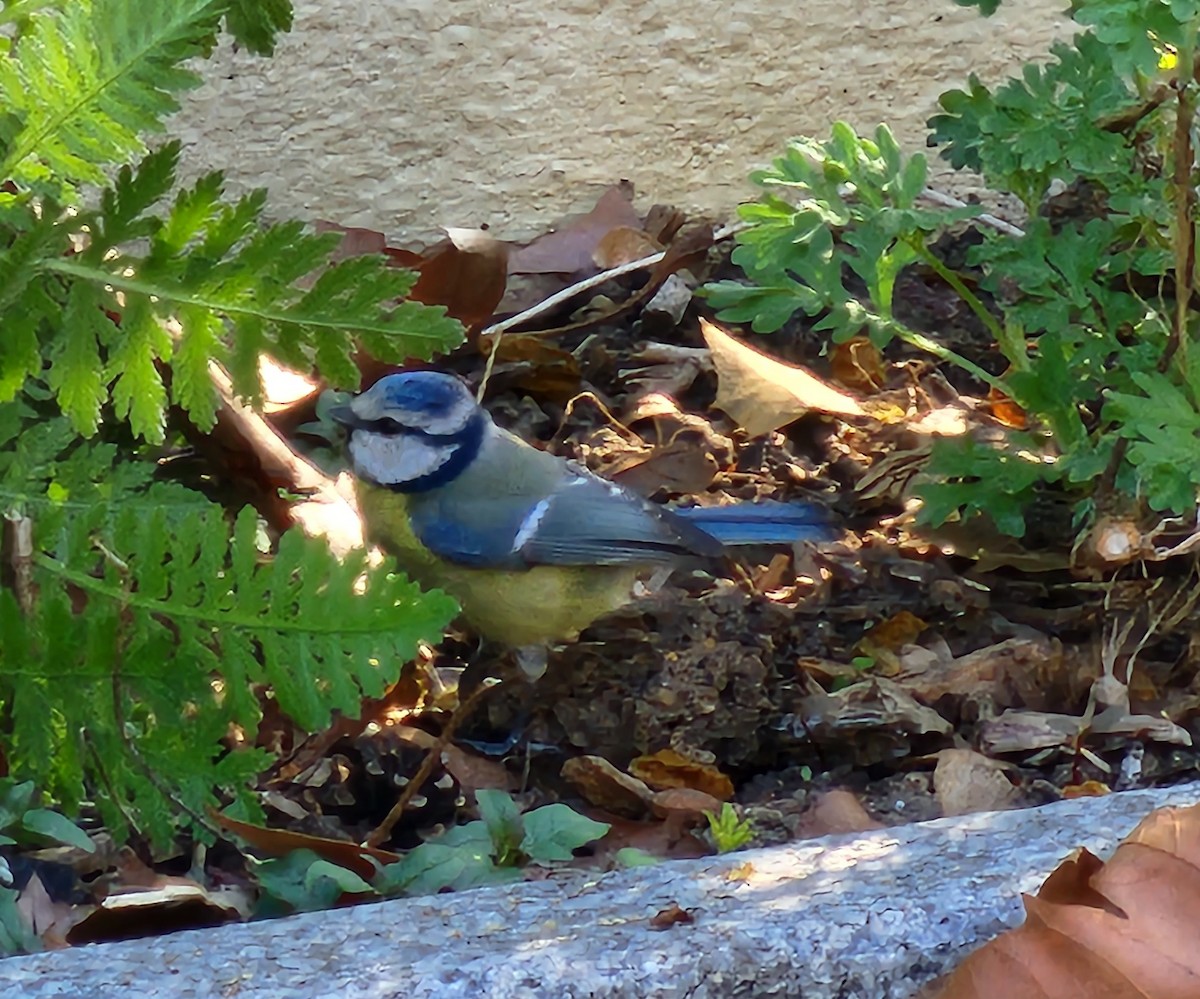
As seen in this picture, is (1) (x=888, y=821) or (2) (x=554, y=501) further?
Answer: (2) (x=554, y=501)

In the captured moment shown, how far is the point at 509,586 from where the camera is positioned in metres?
2.47

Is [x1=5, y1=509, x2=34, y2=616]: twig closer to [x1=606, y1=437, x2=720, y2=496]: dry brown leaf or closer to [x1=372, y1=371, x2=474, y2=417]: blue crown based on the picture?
[x1=372, y1=371, x2=474, y2=417]: blue crown

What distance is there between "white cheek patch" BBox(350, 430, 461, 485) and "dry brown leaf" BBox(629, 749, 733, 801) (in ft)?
2.64

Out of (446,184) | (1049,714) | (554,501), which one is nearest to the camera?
(1049,714)

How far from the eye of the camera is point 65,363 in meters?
1.51

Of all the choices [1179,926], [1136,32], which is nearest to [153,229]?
[1136,32]

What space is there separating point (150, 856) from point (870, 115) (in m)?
1.89

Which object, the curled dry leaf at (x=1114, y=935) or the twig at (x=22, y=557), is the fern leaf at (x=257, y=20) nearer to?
the twig at (x=22, y=557)

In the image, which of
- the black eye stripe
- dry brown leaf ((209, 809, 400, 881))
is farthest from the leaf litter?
the black eye stripe

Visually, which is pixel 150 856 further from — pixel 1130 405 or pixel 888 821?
pixel 1130 405

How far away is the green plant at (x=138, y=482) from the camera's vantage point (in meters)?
1.41

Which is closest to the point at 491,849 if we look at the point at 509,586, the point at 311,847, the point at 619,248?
the point at 311,847

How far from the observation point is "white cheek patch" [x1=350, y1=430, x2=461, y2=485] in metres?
2.54

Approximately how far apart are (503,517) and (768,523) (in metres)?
0.44
